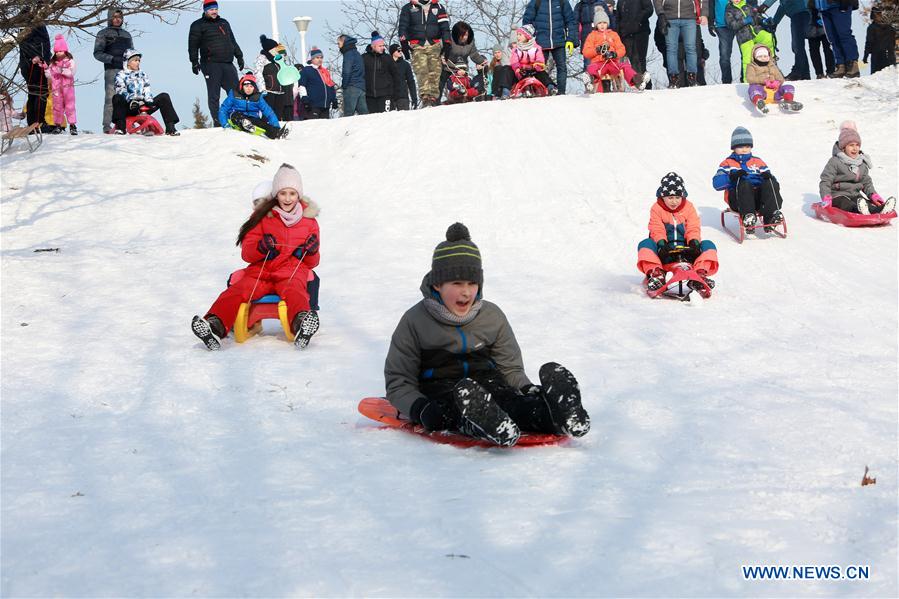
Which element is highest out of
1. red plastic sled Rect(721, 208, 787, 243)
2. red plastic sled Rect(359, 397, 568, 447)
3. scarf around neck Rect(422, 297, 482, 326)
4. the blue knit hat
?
the blue knit hat

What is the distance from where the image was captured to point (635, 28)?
14539 millimetres

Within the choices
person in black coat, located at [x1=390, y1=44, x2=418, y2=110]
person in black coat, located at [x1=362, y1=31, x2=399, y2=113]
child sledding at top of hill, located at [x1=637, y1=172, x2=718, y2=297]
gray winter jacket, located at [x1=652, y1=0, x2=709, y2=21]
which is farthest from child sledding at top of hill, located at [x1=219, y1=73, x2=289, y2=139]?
child sledding at top of hill, located at [x1=637, y1=172, x2=718, y2=297]

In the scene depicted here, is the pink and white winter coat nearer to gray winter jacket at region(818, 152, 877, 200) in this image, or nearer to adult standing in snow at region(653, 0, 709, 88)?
adult standing in snow at region(653, 0, 709, 88)

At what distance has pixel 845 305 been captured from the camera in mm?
6570

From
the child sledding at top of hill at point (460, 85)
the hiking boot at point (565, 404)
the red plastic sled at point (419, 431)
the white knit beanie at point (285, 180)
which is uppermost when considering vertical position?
the child sledding at top of hill at point (460, 85)

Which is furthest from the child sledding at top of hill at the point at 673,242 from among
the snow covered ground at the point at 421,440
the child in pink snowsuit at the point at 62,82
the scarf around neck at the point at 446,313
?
the child in pink snowsuit at the point at 62,82

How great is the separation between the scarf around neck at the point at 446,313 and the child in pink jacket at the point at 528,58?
1089cm

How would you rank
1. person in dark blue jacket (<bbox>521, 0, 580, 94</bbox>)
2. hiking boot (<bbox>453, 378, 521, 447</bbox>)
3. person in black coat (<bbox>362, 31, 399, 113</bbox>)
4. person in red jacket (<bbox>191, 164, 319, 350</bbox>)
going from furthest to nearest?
person in black coat (<bbox>362, 31, 399, 113</bbox>), person in dark blue jacket (<bbox>521, 0, 580, 94</bbox>), person in red jacket (<bbox>191, 164, 319, 350</bbox>), hiking boot (<bbox>453, 378, 521, 447</bbox>)

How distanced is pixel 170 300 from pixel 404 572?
5.24 meters

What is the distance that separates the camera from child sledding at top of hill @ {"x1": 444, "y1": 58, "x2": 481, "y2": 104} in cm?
1583

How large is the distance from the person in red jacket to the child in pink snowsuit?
7676mm

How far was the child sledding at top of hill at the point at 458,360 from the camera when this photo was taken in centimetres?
367

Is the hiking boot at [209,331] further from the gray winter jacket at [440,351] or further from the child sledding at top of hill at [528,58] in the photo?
the child sledding at top of hill at [528,58]

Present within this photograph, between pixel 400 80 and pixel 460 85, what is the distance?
38.3 inches
